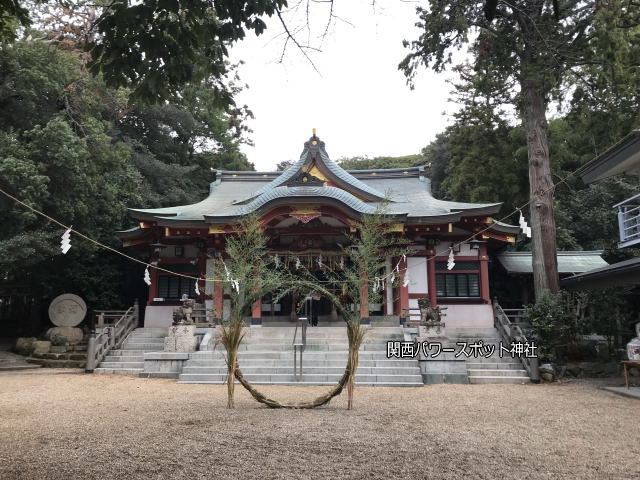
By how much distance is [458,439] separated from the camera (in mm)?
5531

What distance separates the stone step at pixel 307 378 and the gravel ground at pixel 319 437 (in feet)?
5.63

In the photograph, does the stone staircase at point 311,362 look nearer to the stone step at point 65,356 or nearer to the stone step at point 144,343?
the stone step at point 144,343

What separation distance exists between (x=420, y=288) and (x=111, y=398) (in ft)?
34.1

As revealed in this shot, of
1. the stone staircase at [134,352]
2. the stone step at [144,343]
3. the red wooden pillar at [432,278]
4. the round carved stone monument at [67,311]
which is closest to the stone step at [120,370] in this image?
the stone staircase at [134,352]

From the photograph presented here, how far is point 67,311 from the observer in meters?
17.7

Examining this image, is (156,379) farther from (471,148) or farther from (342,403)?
(471,148)

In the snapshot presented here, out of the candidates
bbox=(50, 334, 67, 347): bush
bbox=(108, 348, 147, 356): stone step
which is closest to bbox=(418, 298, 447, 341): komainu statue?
bbox=(108, 348, 147, 356): stone step

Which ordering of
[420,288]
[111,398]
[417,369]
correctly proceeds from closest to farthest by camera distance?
[111,398]
[417,369]
[420,288]

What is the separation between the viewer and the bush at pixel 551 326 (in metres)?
12.1

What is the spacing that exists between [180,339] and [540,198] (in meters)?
11.3

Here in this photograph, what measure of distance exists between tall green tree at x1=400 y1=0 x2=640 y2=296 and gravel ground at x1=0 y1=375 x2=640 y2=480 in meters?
6.15

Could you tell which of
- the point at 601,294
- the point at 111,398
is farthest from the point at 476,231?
the point at 111,398

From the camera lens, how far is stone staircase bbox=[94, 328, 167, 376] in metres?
12.9

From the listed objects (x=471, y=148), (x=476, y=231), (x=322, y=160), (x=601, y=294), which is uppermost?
A: (x=471, y=148)
